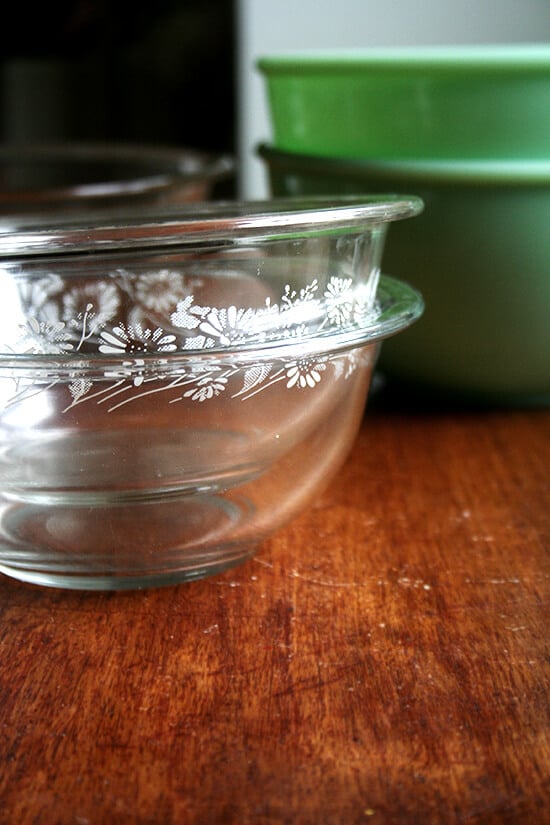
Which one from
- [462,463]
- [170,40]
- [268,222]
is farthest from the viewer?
[170,40]

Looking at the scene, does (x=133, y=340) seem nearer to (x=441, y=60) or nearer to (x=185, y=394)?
(x=185, y=394)

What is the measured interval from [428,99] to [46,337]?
354mm

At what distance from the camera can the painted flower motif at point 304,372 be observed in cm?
46

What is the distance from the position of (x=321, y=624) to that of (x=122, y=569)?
10 cm

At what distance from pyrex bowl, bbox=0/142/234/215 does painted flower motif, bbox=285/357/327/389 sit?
0.63 metres

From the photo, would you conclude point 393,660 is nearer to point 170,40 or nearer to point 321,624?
point 321,624

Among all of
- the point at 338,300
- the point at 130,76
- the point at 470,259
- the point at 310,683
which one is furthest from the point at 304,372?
the point at 130,76

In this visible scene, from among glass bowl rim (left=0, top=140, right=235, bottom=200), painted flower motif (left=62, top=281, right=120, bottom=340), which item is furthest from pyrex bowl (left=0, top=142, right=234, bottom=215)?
painted flower motif (left=62, top=281, right=120, bottom=340)

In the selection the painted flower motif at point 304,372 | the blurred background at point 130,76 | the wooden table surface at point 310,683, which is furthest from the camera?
the blurred background at point 130,76

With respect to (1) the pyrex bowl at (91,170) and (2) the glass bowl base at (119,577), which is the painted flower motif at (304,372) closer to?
(2) the glass bowl base at (119,577)

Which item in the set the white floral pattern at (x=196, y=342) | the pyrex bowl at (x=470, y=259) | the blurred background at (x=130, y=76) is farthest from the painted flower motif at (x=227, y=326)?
the blurred background at (x=130, y=76)

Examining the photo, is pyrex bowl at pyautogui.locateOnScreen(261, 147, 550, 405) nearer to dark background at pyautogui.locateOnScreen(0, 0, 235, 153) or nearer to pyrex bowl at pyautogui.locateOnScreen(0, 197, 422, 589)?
pyrex bowl at pyautogui.locateOnScreen(0, 197, 422, 589)

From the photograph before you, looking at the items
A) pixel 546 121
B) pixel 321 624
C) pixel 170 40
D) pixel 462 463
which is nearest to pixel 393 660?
pixel 321 624

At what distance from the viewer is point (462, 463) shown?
682mm
